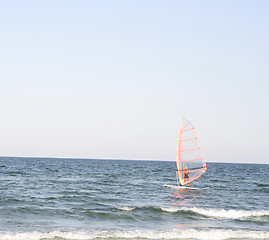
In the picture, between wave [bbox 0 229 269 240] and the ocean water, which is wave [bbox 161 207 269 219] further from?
wave [bbox 0 229 269 240]

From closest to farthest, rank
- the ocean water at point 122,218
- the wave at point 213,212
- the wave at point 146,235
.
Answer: the wave at point 146,235, the ocean water at point 122,218, the wave at point 213,212

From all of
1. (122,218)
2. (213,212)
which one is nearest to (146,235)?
(122,218)

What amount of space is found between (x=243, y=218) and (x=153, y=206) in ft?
17.7

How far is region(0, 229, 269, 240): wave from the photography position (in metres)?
14.6

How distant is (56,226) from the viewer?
1672 centimetres

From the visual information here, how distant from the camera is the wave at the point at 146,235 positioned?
14.6 meters

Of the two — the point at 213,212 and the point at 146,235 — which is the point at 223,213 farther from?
the point at 146,235

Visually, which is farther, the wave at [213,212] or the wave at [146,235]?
the wave at [213,212]

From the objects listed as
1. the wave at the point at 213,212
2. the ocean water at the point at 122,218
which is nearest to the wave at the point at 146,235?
the ocean water at the point at 122,218

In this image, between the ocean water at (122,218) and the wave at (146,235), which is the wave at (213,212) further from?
the wave at (146,235)

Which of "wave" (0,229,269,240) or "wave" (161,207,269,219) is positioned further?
"wave" (161,207,269,219)

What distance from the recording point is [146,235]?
1527 cm

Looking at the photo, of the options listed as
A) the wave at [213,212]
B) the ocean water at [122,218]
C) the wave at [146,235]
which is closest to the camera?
the wave at [146,235]

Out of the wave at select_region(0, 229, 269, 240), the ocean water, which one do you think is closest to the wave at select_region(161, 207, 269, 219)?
the ocean water
